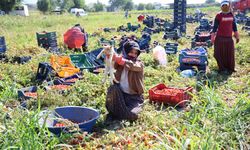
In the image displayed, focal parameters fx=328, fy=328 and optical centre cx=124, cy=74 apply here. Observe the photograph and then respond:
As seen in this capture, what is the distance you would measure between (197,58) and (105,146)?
418 centimetres

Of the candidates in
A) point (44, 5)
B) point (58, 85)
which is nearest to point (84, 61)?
point (58, 85)

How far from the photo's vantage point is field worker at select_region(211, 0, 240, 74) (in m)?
7.29

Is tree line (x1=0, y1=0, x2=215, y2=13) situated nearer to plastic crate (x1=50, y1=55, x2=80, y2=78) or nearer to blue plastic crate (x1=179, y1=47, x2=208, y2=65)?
plastic crate (x1=50, y1=55, x2=80, y2=78)

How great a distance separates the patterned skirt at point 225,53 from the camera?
742 cm

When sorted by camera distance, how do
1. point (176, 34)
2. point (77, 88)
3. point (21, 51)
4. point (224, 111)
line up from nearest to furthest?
point (224, 111), point (77, 88), point (21, 51), point (176, 34)

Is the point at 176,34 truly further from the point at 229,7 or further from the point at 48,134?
the point at 48,134

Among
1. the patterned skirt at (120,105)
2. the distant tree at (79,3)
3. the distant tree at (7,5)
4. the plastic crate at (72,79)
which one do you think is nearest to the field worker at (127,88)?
the patterned skirt at (120,105)

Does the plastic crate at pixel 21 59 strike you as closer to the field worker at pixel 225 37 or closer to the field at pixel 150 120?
the field at pixel 150 120

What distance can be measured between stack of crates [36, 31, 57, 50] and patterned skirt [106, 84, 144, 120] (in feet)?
22.7

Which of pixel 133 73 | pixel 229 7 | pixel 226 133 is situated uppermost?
pixel 229 7

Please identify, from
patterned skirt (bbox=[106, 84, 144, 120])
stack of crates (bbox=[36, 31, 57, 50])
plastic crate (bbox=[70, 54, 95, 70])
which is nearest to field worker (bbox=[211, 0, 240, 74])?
plastic crate (bbox=[70, 54, 95, 70])

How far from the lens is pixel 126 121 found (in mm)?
4715

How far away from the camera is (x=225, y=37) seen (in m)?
7.44

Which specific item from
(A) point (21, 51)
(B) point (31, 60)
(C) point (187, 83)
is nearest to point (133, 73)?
(C) point (187, 83)
